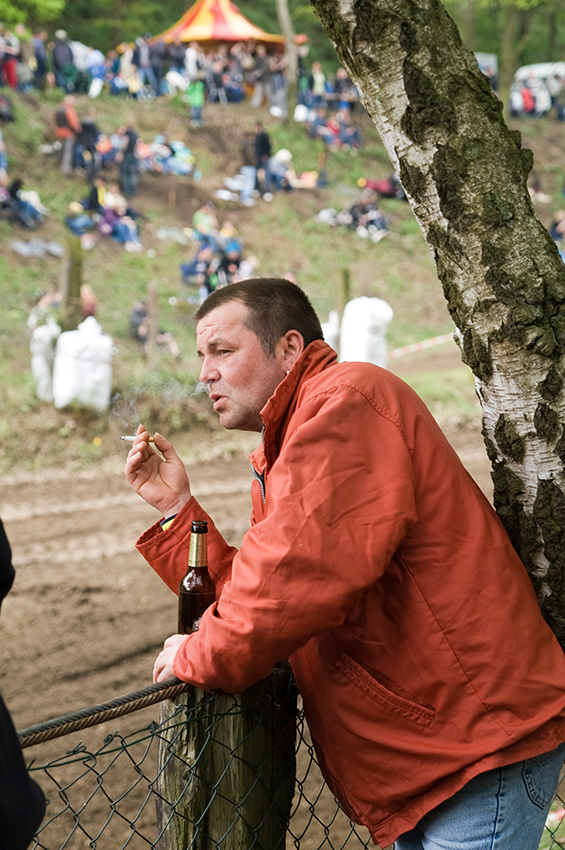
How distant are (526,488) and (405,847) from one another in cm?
93

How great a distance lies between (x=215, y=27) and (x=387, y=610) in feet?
95.6

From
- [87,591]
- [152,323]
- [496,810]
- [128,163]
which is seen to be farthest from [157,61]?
[496,810]

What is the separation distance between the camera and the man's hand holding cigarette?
7.09 ft

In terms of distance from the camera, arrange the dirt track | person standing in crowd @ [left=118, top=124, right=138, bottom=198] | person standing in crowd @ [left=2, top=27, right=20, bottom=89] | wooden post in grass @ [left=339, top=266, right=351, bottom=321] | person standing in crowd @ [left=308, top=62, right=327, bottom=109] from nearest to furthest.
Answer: the dirt track, wooden post in grass @ [left=339, top=266, right=351, bottom=321], person standing in crowd @ [left=118, top=124, right=138, bottom=198], person standing in crowd @ [left=2, top=27, right=20, bottom=89], person standing in crowd @ [left=308, top=62, right=327, bottom=109]

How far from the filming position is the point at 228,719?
1.79 metres

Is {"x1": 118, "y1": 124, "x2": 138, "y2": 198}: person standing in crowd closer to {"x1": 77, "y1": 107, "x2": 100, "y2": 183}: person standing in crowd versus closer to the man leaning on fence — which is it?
{"x1": 77, "y1": 107, "x2": 100, "y2": 183}: person standing in crowd

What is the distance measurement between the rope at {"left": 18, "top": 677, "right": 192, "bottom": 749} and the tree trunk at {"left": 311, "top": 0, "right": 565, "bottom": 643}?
3.38ft

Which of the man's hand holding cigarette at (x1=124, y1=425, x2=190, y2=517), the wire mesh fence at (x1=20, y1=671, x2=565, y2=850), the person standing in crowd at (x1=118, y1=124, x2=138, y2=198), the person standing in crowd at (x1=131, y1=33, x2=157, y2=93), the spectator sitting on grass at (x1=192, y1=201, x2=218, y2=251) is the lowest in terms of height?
the wire mesh fence at (x1=20, y1=671, x2=565, y2=850)

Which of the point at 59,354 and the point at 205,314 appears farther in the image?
the point at 59,354

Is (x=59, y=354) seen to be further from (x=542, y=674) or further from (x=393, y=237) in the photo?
(x=393, y=237)

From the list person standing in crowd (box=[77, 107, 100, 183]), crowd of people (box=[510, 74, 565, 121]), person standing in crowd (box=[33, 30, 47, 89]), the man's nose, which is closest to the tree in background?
crowd of people (box=[510, 74, 565, 121])

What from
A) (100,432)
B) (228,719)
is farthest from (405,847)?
(100,432)

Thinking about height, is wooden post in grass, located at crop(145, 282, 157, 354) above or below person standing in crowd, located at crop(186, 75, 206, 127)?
below

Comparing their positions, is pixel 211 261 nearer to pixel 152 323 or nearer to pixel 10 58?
pixel 152 323
